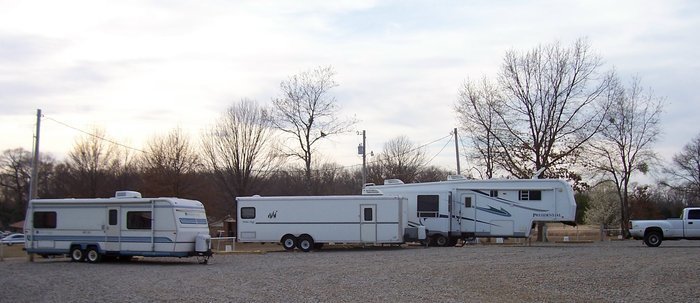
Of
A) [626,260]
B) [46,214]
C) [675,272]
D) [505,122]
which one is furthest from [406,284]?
[505,122]

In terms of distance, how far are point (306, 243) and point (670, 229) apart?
16234 mm

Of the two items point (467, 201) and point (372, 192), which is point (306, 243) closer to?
point (372, 192)

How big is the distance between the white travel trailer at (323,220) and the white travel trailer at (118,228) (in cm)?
640

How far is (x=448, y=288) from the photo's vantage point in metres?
15.6

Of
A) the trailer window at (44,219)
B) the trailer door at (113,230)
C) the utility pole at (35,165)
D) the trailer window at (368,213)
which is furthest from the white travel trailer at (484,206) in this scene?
the utility pole at (35,165)

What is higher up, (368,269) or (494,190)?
(494,190)

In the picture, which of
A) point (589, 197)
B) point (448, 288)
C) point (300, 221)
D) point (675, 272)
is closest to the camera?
point (448, 288)

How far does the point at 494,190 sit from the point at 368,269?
1368 cm

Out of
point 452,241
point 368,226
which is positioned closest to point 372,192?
point 368,226

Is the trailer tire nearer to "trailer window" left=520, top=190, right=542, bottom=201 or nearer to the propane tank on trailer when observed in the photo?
"trailer window" left=520, top=190, right=542, bottom=201

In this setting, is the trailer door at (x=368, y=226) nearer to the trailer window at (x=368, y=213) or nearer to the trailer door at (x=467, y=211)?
the trailer window at (x=368, y=213)

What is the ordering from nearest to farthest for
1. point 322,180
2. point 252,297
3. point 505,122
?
point 252,297 → point 505,122 → point 322,180

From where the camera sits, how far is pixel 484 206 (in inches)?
1307

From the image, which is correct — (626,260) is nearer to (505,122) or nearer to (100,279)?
(100,279)
